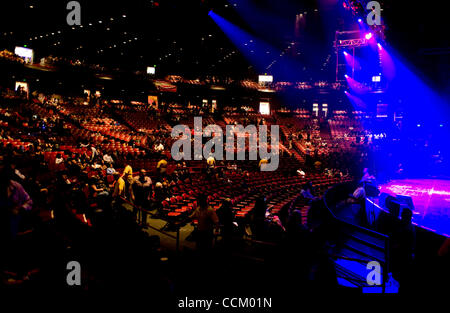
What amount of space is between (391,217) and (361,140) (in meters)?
19.7

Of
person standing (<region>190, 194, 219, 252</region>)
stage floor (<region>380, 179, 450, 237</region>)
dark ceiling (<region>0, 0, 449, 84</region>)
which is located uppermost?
dark ceiling (<region>0, 0, 449, 84</region>)

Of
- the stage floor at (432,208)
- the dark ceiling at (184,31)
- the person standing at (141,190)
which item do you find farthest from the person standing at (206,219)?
the dark ceiling at (184,31)

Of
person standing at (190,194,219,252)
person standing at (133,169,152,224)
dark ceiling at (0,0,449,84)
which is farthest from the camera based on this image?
dark ceiling at (0,0,449,84)

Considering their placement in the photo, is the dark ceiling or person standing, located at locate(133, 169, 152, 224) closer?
person standing, located at locate(133, 169, 152, 224)

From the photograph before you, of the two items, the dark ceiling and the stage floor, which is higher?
the dark ceiling

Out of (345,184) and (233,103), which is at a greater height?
(233,103)

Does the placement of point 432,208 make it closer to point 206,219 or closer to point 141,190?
point 206,219

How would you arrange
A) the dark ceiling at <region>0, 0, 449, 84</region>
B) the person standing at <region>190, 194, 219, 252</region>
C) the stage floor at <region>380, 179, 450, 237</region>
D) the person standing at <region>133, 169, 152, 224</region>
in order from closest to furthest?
the person standing at <region>190, 194, 219, 252</region>
the stage floor at <region>380, 179, 450, 237</region>
the person standing at <region>133, 169, 152, 224</region>
the dark ceiling at <region>0, 0, 449, 84</region>

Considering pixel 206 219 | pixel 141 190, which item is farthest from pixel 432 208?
pixel 141 190

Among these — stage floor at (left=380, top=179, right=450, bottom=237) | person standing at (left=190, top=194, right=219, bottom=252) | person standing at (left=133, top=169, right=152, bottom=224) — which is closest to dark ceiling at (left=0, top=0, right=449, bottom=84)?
stage floor at (left=380, top=179, right=450, bottom=237)

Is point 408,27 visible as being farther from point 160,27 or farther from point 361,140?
point 160,27

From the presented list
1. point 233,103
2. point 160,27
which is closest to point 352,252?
point 160,27

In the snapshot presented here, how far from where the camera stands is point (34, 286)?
2.94 metres

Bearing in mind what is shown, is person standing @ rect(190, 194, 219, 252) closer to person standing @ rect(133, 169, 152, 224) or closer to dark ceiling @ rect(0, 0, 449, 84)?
person standing @ rect(133, 169, 152, 224)
